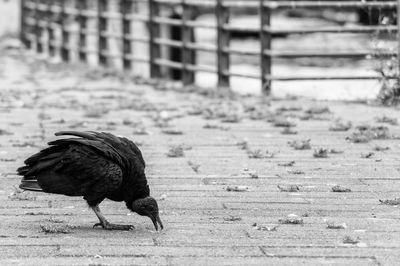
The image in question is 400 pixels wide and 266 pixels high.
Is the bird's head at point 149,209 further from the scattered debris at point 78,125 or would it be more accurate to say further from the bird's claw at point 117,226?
the scattered debris at point 78,125

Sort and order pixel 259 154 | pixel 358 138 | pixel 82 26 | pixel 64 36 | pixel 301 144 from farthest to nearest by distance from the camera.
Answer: pixel 64 36 → pixel 82 26 → pixel 358 138 → pixel 301 144 → pixel 259 154

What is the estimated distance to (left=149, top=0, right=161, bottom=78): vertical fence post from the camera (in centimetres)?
1716

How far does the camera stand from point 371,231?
6.29 metres

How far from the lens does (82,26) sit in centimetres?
2098

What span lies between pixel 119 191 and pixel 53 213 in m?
0.76

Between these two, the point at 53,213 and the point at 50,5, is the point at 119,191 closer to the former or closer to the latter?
the point at 53,213

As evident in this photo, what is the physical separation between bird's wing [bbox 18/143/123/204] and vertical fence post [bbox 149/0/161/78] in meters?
10.8

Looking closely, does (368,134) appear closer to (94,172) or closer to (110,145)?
(110,145)

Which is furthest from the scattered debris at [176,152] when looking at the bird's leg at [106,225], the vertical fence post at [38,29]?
the vertical fence post at [38,29]

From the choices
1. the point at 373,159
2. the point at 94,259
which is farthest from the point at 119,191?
the point at 373,159

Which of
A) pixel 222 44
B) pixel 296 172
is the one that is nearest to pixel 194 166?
pixel 296 172

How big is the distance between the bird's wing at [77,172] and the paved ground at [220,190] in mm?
254

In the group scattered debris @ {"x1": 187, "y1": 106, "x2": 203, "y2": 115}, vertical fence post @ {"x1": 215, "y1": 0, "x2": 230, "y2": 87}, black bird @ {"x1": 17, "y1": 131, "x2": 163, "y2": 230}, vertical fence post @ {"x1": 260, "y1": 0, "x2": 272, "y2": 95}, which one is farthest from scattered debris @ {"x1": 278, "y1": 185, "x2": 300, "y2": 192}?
vertical fence post @ {"x1": 215, "y1": 0, "x2": 230, "y2": 87}

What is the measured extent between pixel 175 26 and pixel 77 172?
11.3 metres
